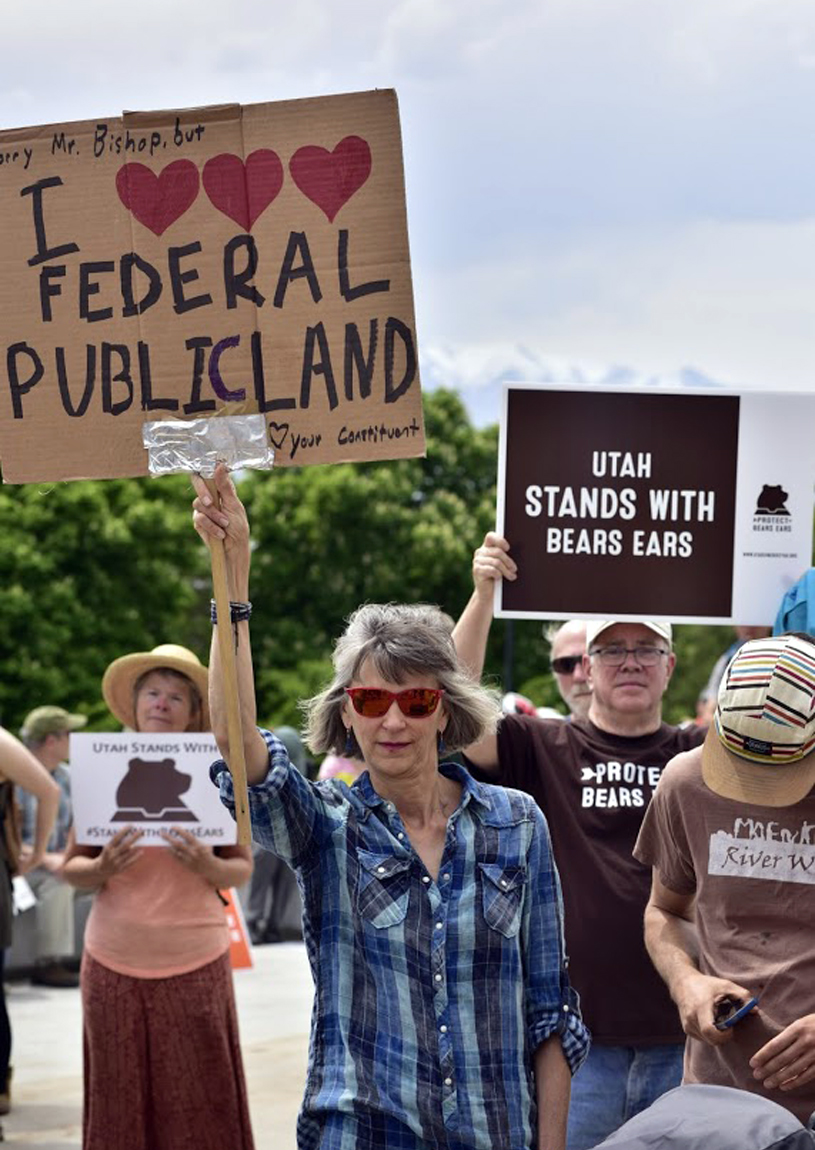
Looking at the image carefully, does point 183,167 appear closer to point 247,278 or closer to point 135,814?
point 247,278

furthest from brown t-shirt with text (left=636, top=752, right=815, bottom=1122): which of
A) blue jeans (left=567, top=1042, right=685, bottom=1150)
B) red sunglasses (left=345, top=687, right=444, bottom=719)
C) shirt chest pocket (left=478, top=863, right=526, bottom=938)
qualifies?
blue jeans (left=567, top=1042, right=685, bottom=1150)

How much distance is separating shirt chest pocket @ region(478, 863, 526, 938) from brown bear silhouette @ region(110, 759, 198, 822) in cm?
291

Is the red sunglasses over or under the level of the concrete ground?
over

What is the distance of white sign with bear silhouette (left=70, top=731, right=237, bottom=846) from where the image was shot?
6.70 meters

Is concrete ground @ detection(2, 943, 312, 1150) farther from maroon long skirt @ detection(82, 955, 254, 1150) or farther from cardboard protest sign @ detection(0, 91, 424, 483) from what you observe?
cardboard protest sign @ detection(0, 91, 424, 483)

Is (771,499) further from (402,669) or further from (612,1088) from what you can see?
(402,669)

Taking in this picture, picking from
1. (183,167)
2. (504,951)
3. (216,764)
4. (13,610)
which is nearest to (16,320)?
(183,167)

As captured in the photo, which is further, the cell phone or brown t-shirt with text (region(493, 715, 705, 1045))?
brown t-shirt with text (region(493, 715, 705, 1045))

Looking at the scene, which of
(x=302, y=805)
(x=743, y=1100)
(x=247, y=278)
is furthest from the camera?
(x=247, y=278)

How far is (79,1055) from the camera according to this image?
36.5ft

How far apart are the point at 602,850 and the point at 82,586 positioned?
3540cm

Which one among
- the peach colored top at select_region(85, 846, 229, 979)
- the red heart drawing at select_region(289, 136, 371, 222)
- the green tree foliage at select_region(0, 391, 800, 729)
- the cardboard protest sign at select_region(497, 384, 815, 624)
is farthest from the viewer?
the green tree foliage at select_region(0, 391, 800, 729)

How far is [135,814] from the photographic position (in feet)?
22.2

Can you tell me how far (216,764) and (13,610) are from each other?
34.9 metres
